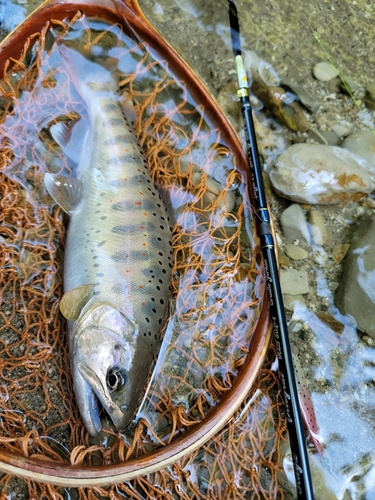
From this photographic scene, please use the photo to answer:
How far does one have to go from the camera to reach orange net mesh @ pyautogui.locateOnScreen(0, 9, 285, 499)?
2.33 m

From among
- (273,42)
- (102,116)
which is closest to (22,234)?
Result: (102,116)

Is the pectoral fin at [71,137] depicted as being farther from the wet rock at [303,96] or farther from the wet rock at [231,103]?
the wet rock at [303,96]

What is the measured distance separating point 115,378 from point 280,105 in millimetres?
2364

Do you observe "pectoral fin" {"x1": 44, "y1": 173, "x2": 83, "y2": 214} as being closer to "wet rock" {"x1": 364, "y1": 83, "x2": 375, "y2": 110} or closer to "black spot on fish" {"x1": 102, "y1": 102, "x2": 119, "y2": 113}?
"black spot on fish" {"x1": 102, "y1": 102, "x2": 119, "y2": 113}

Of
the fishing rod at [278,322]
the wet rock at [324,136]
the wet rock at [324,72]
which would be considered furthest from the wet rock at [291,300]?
the wet rock at [324,72]

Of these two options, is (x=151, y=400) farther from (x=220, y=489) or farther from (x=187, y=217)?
(x=187, y=217)

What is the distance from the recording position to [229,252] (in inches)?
113

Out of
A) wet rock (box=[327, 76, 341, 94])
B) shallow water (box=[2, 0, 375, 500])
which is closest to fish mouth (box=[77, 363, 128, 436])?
shallow water (box=[2, 0, 375, 500])

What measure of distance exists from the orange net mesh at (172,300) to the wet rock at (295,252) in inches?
15.8

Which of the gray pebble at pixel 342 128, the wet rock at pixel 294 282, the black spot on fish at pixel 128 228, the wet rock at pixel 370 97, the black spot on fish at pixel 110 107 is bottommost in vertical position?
the wet rock at pixel 294 282

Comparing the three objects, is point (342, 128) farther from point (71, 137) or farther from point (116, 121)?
point (71, 137)

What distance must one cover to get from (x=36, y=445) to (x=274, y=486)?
128 centimetres

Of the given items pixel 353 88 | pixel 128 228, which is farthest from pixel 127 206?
pixel 353 88

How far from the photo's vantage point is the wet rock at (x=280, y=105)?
3.37m
